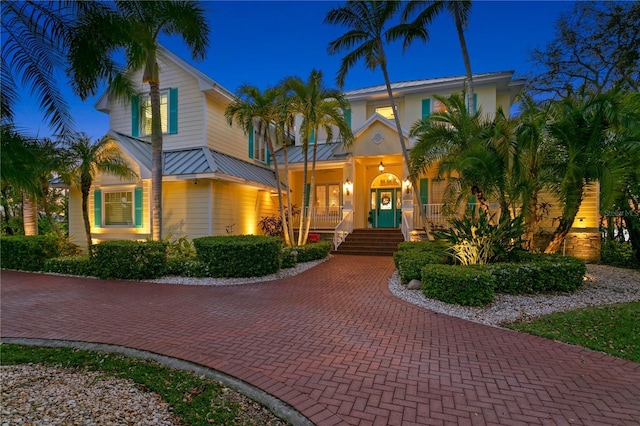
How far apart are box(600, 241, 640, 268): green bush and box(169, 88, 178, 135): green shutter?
18.3 meters

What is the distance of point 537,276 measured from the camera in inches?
277

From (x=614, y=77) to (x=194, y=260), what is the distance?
806 inches

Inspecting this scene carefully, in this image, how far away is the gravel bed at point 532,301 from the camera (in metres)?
5.82

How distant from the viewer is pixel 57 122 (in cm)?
446

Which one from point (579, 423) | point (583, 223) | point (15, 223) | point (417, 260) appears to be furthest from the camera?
point (15, 223)

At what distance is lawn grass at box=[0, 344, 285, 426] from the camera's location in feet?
9.38

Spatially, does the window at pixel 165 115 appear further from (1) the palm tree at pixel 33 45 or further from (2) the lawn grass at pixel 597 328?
(2) the lawn grass at pixel 597 328

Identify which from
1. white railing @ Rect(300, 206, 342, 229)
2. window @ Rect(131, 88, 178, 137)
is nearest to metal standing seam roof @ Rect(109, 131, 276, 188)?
window @ Rect(131, 88, 178, 137)

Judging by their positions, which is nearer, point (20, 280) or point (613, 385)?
point (613, 385)

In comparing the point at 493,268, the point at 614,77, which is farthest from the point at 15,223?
the point at 614,77

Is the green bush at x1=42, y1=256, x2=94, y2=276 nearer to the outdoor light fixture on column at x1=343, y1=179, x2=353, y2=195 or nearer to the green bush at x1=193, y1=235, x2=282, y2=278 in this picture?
the green bush at x1=193, y1=235, x2=282, y2=278

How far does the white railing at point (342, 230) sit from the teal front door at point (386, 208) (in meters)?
2.42

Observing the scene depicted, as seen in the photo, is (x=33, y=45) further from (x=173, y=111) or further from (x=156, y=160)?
(x=173, y=111)

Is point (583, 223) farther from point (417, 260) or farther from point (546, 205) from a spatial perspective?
point (417, 260)
